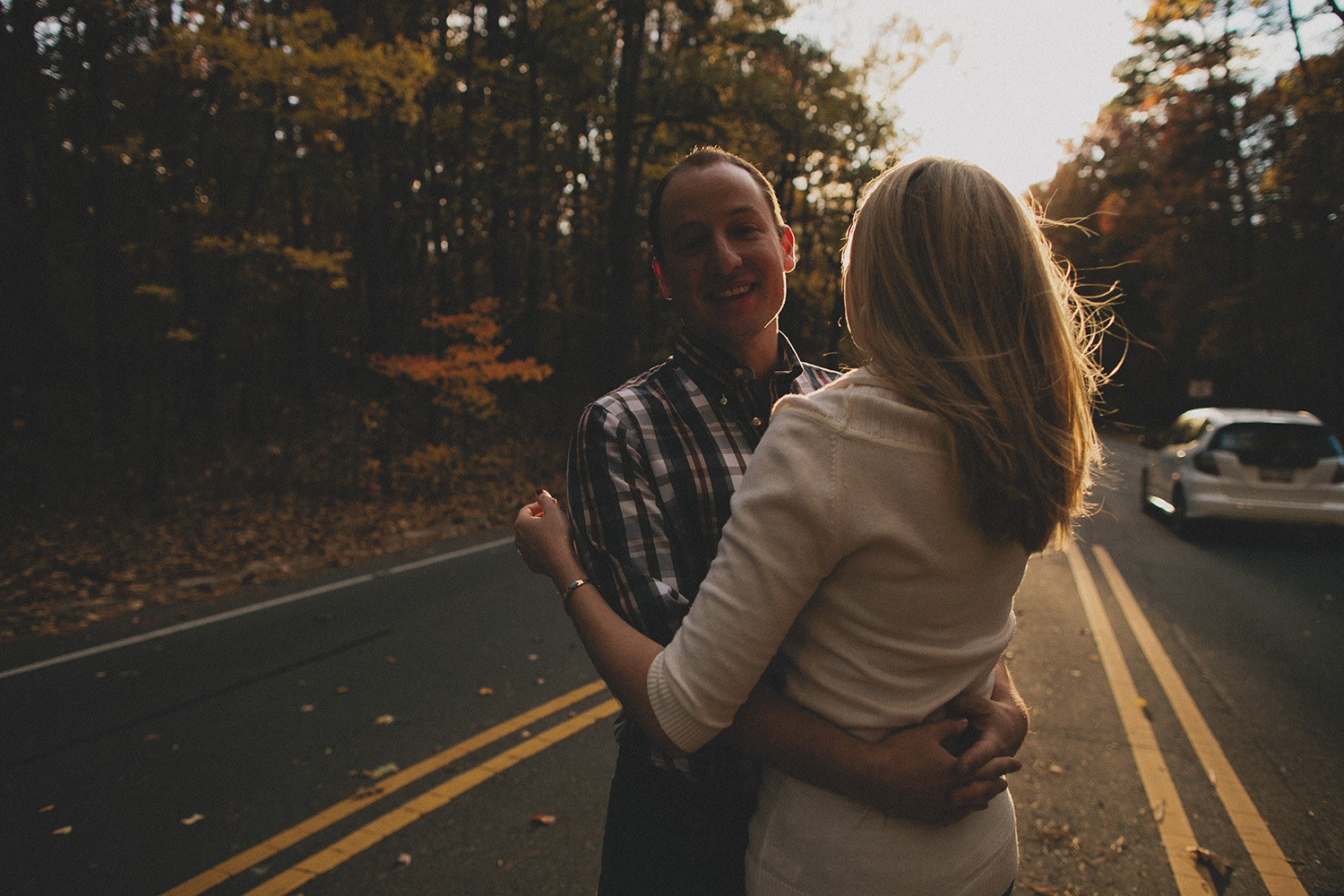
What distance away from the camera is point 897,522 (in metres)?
1.03

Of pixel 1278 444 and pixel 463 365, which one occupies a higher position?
pixel 1278 444

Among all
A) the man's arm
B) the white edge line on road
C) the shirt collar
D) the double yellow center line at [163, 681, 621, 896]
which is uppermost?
the shirt collar

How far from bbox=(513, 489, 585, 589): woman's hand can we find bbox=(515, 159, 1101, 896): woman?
0.15m

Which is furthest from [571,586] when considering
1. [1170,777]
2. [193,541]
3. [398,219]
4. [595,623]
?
[398,219]

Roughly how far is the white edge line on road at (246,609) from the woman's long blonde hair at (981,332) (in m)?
7.32

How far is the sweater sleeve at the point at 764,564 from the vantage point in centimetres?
102

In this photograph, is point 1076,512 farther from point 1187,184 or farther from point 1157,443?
point 1187,184

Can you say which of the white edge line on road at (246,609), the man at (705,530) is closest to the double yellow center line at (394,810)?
the man at (705,530)

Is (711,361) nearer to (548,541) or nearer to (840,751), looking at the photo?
(548,541)

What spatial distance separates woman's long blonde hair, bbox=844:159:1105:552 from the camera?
1.07m

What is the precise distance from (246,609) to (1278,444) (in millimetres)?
12197

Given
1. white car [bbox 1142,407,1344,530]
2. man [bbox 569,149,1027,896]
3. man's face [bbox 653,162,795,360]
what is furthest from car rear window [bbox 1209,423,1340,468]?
man's face [bbox 653,162,795,360]

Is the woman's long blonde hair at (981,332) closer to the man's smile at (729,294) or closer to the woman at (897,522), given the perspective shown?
the woman at (897,522)

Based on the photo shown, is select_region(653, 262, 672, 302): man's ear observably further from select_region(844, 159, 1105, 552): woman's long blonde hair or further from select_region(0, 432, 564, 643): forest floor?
select_region(0, 432, 564, 643): forest floor
